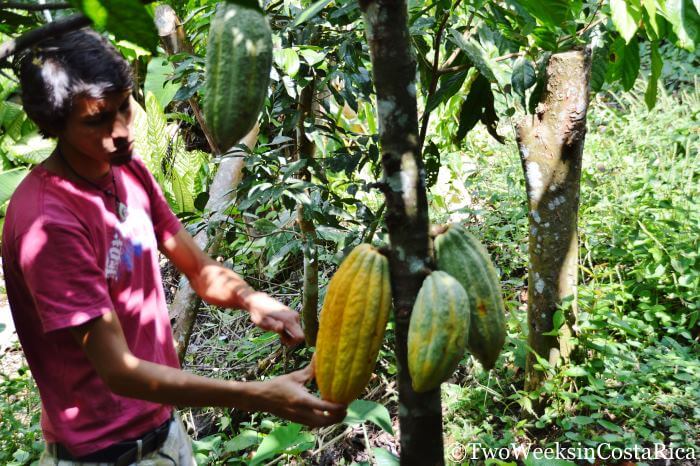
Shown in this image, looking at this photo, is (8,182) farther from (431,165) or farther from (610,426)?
(610,426)

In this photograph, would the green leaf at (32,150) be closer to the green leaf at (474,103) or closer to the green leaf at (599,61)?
the green leaf at (599,61)

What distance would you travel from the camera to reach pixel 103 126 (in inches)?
53.4

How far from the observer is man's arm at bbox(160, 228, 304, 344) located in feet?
5.10

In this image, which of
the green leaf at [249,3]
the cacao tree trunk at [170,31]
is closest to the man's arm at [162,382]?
the green leaf at [249,3]

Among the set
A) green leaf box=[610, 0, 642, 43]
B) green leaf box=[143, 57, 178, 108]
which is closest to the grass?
green leaf box=[610, 0, 642, 43]

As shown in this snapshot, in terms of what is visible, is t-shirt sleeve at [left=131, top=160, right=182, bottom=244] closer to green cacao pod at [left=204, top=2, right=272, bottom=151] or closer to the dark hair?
the dark hair

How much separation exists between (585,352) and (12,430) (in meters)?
2.34

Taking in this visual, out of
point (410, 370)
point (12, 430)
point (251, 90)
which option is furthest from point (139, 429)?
point (12, 430)

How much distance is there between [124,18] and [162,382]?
2.81ft

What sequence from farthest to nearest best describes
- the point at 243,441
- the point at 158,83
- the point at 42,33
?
1. the point at 158,83
2. the point at 243,441
3. the point at 42,33

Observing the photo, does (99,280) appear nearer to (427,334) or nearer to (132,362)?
(132,362)

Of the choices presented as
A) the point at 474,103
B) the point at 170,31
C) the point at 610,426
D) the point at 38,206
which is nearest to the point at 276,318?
the point at 38,206

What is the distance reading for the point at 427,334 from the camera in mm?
852

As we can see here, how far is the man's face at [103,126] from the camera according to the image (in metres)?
1.35
